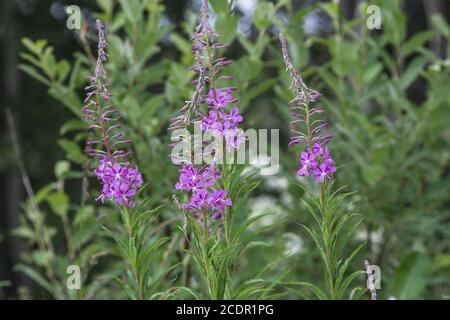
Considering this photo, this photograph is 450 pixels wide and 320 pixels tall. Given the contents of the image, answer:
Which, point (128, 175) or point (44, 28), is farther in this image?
point (44, 28)

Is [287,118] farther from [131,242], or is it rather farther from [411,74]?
[131,242]

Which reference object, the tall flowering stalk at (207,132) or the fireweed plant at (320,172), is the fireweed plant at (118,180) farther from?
the fireweed plant at (320,172)

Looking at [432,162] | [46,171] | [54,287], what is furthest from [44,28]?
[432,162]

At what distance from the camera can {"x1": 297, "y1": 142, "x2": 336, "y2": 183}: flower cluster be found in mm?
1586

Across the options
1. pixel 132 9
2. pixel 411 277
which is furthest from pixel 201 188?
pixel 132 9

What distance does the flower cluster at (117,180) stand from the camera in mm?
1659

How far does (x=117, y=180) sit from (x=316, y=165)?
507 mm

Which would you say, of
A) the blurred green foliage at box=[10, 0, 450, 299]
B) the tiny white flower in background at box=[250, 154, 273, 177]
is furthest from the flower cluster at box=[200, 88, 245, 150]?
the blurred green foliage at box=[10, 0, 450, 299]

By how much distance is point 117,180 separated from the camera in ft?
5.48

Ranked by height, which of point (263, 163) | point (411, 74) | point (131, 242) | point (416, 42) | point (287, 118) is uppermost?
point (416, 42)

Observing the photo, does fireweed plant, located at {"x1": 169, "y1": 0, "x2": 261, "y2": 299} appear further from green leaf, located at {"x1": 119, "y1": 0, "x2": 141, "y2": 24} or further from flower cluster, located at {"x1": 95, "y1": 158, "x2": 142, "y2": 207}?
green leaf, located at {"x1": 119, "y1": 0, "x2": 141, "y2": 24}
